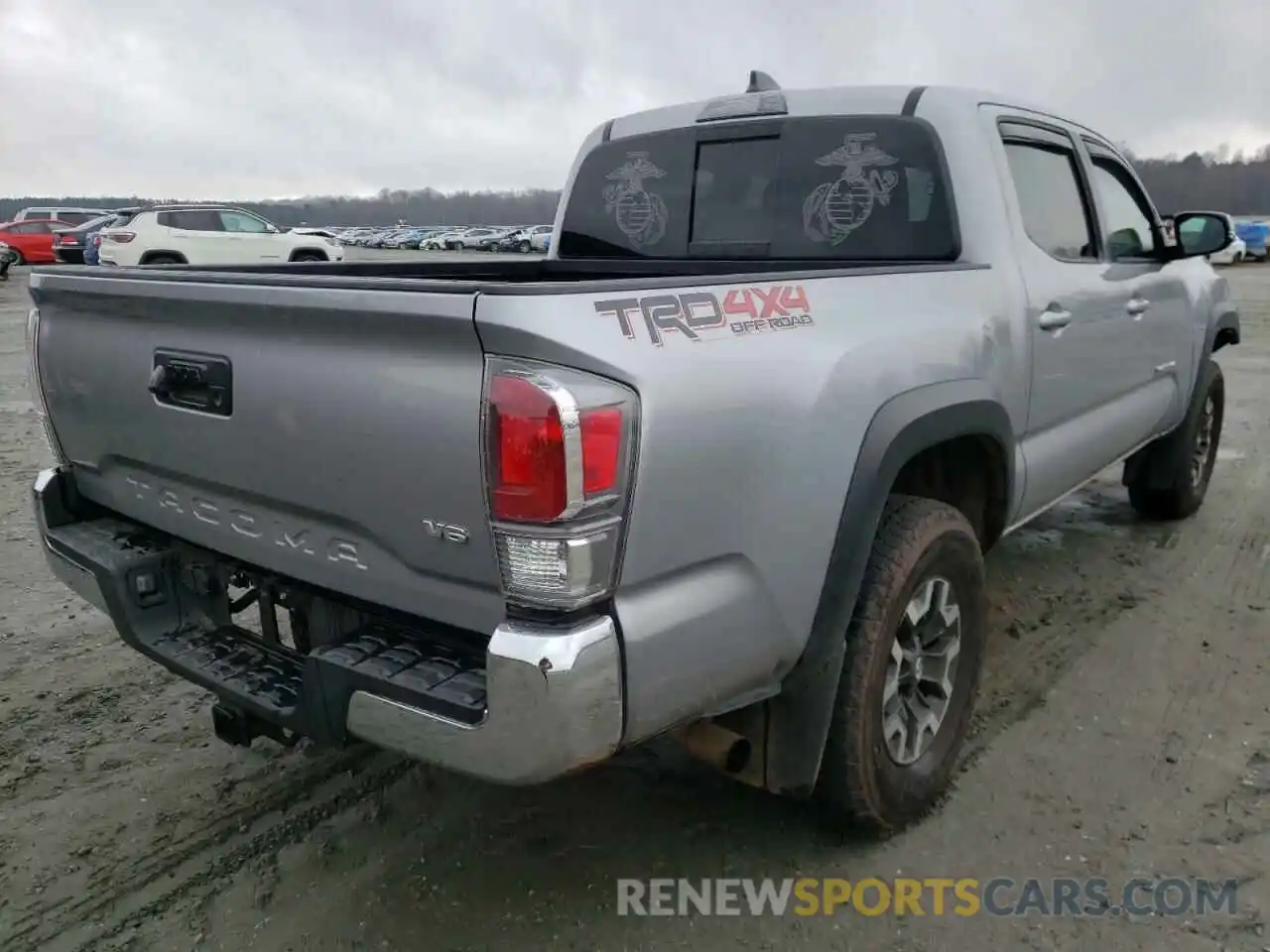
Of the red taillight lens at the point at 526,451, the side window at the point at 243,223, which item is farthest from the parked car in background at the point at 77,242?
the red taillight lens at the point at 526,451

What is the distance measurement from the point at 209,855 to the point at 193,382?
1.30 meters

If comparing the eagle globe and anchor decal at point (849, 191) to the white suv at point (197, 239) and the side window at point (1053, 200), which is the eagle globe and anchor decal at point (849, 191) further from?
the white suv at point (197, 239)

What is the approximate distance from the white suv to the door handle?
17.5 metres

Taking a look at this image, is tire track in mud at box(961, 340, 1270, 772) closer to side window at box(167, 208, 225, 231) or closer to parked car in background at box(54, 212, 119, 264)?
side window at box(167, 208, 225, 231)

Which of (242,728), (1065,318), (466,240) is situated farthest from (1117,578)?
(466,240)

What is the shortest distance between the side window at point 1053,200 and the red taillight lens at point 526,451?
91.5 inches

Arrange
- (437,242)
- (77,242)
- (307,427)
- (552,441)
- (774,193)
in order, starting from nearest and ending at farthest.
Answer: (552,441), (307,427), (774,193), (77,242), (437,242)

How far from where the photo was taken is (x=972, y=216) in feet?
10.5

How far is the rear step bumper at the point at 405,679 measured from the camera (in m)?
1.81

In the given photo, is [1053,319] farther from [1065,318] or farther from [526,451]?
[526,451]

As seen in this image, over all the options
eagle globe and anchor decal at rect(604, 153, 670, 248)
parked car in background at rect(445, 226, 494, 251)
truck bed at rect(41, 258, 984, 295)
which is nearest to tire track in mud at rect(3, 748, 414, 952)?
truck bed at rect(41, 258, 984, 295)

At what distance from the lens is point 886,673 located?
2604 millimetres

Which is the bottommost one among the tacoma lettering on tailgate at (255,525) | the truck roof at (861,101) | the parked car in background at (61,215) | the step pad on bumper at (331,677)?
the step pad on bumper at (331,677)

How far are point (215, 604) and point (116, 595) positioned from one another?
24 cm
